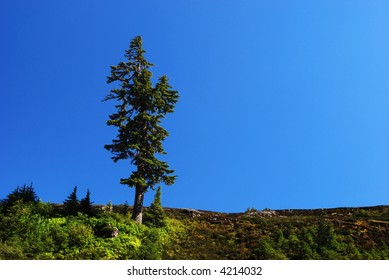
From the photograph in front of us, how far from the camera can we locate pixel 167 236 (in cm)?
2622

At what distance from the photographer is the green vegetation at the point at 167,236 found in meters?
20.4

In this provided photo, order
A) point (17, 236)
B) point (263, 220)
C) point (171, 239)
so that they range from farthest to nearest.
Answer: point (263, 220), point (171, 239), point (17, 236)

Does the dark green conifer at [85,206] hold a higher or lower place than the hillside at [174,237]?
higher

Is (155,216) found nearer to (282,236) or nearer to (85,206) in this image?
(85,206)

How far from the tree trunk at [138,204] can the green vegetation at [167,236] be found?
32.2 inches

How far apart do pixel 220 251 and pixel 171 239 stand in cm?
367

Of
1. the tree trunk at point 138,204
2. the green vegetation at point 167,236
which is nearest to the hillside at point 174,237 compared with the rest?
the green vegetation at point 167,236

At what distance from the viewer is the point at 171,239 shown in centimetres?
2589

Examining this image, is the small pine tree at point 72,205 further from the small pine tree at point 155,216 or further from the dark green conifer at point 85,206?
the small pine tree at point 155,216

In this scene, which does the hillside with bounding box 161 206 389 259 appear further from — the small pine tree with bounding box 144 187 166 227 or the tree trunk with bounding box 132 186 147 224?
the tree trunk with bounding box 132 186 147 224

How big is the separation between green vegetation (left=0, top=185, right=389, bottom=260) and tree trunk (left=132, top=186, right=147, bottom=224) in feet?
2.68

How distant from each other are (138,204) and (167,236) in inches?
131
